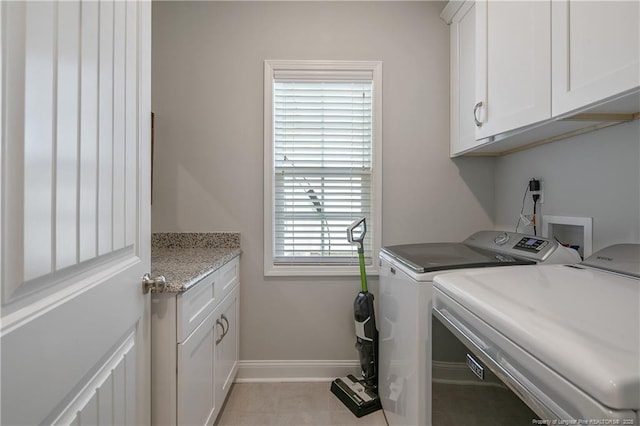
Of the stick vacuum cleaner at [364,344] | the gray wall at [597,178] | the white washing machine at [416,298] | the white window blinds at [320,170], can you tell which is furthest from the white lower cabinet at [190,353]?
the gray wall at [597,178]

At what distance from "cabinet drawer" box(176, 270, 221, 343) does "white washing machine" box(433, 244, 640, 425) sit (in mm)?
923

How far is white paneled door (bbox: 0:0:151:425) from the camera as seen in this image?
17.7 inches

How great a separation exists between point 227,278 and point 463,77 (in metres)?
1.88

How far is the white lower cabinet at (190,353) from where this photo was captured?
113 cm

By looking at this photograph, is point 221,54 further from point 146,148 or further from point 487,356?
point 487,356

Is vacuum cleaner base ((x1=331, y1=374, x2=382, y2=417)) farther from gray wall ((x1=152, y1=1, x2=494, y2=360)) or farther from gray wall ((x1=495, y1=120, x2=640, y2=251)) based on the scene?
gray wall ((x1=495, y1=120, x2=640, y2=251))

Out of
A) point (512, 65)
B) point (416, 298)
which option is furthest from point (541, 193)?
point (416, 298)

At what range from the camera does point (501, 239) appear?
5.33 ft

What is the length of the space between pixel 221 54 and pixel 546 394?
232 centimetres

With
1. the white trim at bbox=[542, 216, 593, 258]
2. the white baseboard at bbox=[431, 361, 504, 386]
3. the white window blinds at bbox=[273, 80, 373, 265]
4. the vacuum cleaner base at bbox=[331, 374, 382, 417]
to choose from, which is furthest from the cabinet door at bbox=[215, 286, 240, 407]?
the white trim at bbox=[542, 216, 593, 258]

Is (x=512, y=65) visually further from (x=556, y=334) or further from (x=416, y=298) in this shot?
(x=556, y=334)

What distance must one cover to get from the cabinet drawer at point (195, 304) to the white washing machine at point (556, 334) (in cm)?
92

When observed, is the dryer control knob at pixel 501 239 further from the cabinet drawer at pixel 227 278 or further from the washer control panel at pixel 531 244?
the cabinet drawer at pixel 227 278

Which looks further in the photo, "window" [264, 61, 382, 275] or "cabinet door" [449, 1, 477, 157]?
"window" [264, 61, 382, 275]
